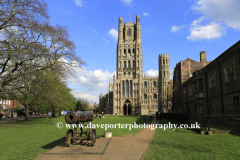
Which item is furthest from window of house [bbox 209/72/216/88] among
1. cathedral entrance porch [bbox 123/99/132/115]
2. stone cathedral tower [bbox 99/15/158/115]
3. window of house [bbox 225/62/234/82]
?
cathedral entrance porch [bbox 123/99/132/115]

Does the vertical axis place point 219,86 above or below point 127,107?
above

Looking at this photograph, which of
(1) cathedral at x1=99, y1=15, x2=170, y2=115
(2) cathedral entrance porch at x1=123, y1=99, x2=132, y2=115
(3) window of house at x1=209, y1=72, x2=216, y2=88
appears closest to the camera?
(3) window of house at x1=209, y1=72, x2=216, y2=88

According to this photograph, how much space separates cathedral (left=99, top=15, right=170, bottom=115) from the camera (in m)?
75.8

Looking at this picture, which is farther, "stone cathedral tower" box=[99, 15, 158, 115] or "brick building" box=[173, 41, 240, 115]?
"stone cathedral tower" box=[99, 15, 158, 115]

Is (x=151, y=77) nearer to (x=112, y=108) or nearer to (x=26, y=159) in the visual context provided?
(x=112, y=108)

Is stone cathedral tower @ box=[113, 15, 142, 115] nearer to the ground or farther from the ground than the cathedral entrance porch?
farther from the ground

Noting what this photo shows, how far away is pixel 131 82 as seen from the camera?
77.2 m

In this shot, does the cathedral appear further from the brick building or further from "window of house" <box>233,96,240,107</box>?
"window of house" <box>233,96,240,107</box>

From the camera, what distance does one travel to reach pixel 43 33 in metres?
14.8

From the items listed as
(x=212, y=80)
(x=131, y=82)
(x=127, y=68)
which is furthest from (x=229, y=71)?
(x=127, y=68)

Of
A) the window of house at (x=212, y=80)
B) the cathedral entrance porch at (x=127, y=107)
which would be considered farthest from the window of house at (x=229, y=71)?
the cathedral entrance porch at (x=127, y=107)

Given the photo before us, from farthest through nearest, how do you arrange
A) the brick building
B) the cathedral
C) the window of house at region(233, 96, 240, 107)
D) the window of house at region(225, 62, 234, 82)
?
the cathedral → the window of house at region(225, 62, 234, 82) → the brick building → the window of house at region(233, 96, 240, 107)

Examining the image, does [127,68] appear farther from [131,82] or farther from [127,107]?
[127,107]

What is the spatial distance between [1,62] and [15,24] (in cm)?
457
